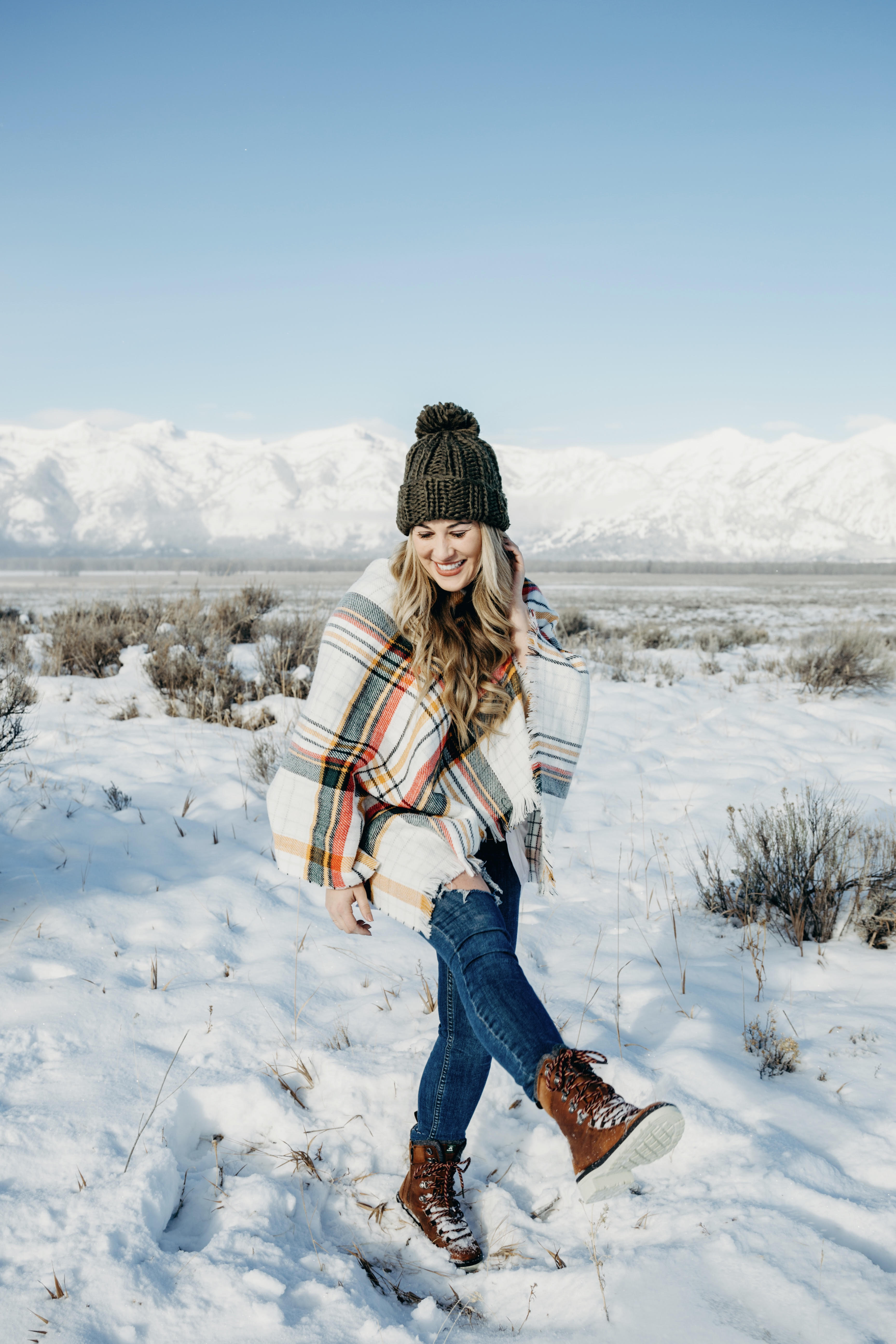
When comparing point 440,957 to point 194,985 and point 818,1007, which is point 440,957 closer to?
point 194,985

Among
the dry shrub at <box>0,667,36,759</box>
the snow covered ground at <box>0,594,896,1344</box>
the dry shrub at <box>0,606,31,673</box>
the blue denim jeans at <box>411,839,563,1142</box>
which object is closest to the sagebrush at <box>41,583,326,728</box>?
the dry shrub at <box>0,606,31,673</box>

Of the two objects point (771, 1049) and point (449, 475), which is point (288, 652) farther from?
point (771, 1049)

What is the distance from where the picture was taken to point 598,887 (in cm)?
362

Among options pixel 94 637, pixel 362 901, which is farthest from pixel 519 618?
pixel 94 637

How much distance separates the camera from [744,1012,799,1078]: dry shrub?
2.28 metres

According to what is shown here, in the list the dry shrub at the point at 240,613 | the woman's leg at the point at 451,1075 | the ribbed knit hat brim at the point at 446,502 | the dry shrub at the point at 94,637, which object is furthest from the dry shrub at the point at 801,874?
the dry shrub at the point at 94,637

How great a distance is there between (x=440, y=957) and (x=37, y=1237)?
0.99 meters

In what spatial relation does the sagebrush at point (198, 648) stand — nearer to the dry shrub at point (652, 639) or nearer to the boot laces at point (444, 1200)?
the boot laces at point (444, 1200)

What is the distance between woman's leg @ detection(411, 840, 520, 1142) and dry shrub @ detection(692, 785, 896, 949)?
169cm

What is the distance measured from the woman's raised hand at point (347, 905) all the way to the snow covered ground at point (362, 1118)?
620mm

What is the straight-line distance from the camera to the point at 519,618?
1971 mm

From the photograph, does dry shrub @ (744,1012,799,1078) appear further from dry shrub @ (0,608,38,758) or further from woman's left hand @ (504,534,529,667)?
dry shrub @ (0,608,38,758)

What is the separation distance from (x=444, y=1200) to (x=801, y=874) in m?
2.13

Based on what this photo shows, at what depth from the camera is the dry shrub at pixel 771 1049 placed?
228 centimetres
